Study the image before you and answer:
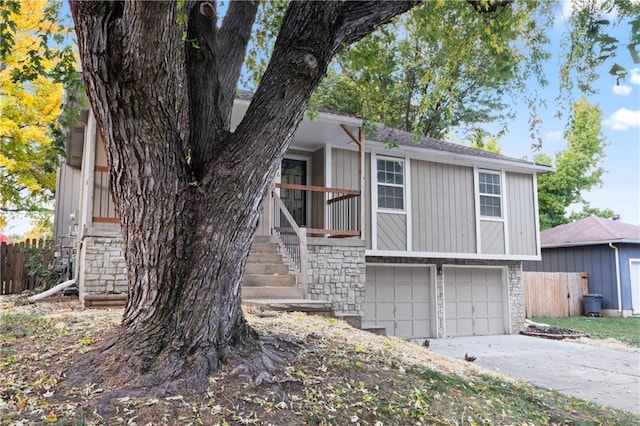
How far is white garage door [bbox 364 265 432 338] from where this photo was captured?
1216 cm

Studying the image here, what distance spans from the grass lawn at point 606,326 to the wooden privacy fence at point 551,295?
630mm

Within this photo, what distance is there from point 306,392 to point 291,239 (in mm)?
6607

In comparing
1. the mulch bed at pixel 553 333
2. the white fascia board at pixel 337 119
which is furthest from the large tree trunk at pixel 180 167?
the mulch bed at pixel 553 333

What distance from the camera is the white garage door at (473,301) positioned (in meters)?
13.2

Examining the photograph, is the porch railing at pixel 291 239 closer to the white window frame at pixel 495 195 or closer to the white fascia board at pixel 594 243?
the white window frame at pixel 495 195

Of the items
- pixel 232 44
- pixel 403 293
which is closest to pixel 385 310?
pixel 403 293

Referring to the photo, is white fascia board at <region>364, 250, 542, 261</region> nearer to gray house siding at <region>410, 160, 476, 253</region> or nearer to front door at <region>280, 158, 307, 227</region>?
gray house siding at <region>410, 160, 476, 253</region>

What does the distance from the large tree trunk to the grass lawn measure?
36.1ft

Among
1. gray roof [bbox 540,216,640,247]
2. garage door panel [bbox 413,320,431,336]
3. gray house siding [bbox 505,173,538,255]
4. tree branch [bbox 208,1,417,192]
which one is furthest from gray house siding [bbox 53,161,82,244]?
gray roof [bbox 540,216,640,247]

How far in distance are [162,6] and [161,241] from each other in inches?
62.7

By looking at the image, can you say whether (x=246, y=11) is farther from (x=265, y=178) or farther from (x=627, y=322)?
(x=627, y=322)

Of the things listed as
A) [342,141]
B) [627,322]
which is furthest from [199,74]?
[627,322]

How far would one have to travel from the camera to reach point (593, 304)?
59.0ft

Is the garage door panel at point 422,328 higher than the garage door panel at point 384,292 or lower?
lower
